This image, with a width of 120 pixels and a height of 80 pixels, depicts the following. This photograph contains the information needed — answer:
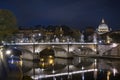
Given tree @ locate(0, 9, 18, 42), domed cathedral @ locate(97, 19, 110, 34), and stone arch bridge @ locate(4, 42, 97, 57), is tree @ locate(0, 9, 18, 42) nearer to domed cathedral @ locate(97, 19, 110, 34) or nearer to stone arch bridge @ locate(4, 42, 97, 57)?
stone arch bridge @ locate(4, 42, 97, 57)

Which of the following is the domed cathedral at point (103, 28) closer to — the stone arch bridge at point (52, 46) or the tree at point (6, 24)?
the stone arch bridge at point (52, 46)

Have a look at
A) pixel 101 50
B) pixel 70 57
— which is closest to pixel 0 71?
pixel 70 57

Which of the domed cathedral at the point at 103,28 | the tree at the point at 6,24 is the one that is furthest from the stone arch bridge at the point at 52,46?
the domed cathedral at the point at 103,28

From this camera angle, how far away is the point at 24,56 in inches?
2429

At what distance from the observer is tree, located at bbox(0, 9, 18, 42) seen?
40453mm

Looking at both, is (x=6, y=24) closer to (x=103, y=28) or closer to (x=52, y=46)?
(x=52, y=46)

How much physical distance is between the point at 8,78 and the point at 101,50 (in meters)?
47.9

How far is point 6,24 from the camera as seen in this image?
140ft

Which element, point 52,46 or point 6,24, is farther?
point 52,46

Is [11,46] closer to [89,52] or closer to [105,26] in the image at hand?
[89,52]

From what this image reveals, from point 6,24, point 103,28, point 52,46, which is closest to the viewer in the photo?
point 6,24

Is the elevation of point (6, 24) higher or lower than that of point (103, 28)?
lower

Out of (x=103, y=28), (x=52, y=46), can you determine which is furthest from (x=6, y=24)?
(x=103, y=28)

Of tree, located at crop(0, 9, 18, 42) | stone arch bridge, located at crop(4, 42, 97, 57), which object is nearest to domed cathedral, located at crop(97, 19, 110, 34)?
stone arch bridge, located at crop(4, 42, 97, 57)
